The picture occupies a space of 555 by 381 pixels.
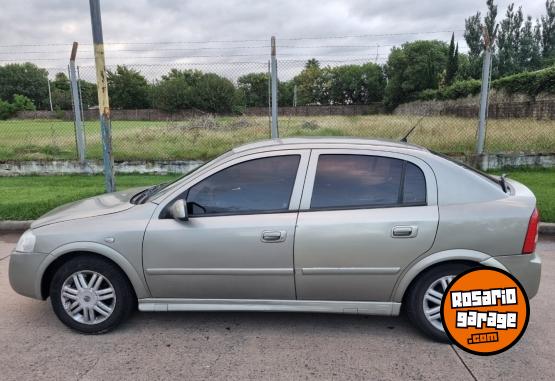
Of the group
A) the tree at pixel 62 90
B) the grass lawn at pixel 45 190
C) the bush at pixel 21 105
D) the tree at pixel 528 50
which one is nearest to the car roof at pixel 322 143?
the grass lawn at pixel 45 190

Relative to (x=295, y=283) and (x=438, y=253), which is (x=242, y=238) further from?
(x=438, y=253)

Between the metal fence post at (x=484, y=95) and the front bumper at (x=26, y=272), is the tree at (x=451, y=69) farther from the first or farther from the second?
the front bumper at (x=26, y=272)

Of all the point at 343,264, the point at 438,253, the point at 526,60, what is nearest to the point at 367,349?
the point at 343,264

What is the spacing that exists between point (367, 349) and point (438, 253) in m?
0.88

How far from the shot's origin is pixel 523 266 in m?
3.05

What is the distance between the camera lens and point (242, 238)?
3.08 metres

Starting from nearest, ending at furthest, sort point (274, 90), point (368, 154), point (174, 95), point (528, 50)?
point (368, 154) → point (274, 90) → point (174, 95) → point (528, 50)

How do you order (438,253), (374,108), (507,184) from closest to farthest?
(438,253) < (507,184) < (374,108)

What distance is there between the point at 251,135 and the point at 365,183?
7237 millimetres

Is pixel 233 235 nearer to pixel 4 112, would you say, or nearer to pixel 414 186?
pixel 414 186

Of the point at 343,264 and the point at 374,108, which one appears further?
the point at 374,108

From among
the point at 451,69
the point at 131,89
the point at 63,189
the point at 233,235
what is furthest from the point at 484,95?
the point at 451,69

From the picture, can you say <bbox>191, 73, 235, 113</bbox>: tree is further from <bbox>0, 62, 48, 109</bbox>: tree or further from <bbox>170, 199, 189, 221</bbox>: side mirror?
<bbox>0, 62, 48, 109</bbox>: tree

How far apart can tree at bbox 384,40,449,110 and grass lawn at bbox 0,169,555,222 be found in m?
36.3
